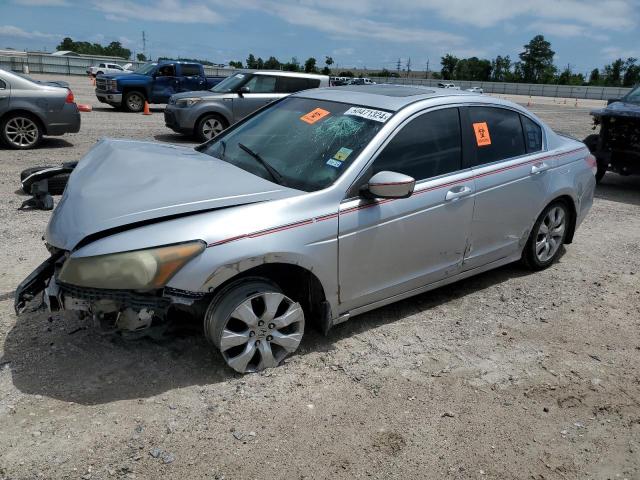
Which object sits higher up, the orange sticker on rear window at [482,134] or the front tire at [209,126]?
the orange sticker on rear window at [482,134]

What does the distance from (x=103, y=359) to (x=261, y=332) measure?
104 centimetres

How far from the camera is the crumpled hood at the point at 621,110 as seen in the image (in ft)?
29.5

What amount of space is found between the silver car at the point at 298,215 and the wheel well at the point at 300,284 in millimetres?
12

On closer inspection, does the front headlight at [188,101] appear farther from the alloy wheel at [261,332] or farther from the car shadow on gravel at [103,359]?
the alloy wheel at [261,332]

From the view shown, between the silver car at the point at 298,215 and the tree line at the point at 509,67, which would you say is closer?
the silver car at the point at 298,215

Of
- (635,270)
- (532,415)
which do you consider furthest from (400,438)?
(635,270)

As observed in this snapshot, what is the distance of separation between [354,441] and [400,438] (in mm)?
259

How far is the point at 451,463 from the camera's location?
9.52 feet

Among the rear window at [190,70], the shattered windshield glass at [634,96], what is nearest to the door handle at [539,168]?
the shattered windshield glass at [634,96]

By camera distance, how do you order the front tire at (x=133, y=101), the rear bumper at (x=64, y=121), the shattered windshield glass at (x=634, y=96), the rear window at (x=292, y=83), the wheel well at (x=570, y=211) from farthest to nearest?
the front tire at (x=133, y=101)
the rear window at (x=292, y=83)
the rear bumper at (x=64, y=121)
the shattered windshield glass at (x=634, y=96)
the wheel well at (x=570, y=211)

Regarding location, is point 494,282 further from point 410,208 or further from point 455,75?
point 455,75

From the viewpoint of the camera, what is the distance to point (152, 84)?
18406 millimetres

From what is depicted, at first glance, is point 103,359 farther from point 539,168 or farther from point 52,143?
point 52,143

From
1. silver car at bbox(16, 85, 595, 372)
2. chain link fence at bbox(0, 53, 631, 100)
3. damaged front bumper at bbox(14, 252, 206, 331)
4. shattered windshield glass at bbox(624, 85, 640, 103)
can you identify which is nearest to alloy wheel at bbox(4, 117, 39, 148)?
silver car at bbox(16, 85, 595, 372)
